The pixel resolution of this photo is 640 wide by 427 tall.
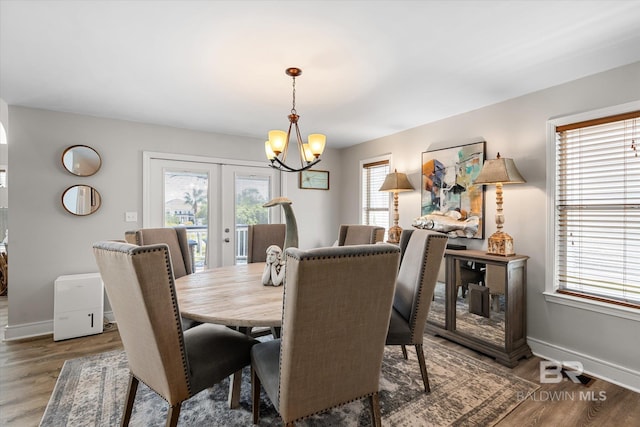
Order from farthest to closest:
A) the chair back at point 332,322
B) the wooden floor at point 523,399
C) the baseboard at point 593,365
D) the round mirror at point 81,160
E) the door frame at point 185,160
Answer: the door frame at point 185,160 → the round mirror at point 81,160 → the baseboard at point 593,365 → the wooden floor at point 523,399 → the chair back at point 332,322

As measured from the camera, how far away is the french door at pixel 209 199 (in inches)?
149

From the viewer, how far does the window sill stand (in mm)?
2193

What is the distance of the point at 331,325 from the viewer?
3.93 feet

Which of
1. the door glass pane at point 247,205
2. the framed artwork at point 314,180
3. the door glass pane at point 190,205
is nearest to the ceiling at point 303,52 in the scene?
the door glass pane at point 190,205

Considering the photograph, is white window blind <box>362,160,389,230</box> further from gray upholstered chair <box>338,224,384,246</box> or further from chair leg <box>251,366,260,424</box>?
chair leg <box>251,366,260,424</box>

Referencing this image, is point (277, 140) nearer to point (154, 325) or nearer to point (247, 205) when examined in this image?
point (154, 325)

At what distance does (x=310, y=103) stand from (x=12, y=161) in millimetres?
2990

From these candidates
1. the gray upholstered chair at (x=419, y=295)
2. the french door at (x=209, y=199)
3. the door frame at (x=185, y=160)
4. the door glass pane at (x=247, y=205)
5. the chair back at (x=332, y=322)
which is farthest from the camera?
the door glass pane at (x=247, y=205)

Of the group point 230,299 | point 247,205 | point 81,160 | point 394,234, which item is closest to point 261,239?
point 247,205

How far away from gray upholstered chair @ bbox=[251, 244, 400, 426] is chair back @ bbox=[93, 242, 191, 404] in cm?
43

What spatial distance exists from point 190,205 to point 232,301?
2.65 meters

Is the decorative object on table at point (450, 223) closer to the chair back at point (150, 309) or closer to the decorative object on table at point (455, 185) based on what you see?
the decorative object on table at point (455, 185)

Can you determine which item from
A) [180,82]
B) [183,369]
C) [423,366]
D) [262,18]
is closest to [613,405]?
[423,366]

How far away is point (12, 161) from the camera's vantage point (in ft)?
10.0
